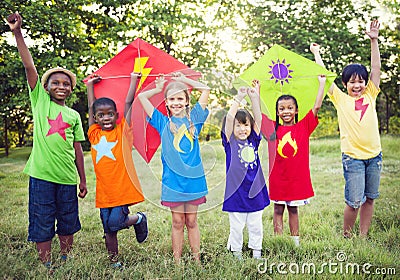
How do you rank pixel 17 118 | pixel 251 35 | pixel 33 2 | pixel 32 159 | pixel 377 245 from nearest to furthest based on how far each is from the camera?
pixel 32 159 < pixel 377 245 < pixel 33 2 < pixel 17 118 < pixel 251 35

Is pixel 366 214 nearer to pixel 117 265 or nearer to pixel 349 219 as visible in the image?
pixel 349 219

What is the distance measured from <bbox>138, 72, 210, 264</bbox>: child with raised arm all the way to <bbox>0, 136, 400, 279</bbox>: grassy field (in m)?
0.13

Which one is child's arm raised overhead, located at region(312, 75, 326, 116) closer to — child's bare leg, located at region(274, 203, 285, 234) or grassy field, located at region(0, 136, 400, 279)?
grassy field, located at region(0, 136, 400, 279)

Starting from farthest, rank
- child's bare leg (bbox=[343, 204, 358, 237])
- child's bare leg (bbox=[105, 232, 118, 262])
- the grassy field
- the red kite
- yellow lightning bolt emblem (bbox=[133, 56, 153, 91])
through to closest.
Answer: child's bare leg (bbox=[343, 204, 358, 237]) < yellow lightning bolt emblem (bbox=[133, 56, 153, 91]) < the red kite < child's bare leg (bbox=[105, 232, 118, 262]) < the grassy field

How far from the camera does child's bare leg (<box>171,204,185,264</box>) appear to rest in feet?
12.0

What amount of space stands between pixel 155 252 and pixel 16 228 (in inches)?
76.4

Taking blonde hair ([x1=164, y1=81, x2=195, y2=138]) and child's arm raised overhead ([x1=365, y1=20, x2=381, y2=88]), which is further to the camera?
child's arm raised overhead ([x1=365, y1=20, x2=381, y2=88])

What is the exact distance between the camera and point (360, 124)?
14.4 ft

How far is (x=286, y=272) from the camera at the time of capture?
3.51 m

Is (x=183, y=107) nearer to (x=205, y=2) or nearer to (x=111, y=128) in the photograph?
(x=111, y=128)

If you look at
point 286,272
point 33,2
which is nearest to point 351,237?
point 286,272

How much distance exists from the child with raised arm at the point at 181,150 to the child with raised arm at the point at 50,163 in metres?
0.83

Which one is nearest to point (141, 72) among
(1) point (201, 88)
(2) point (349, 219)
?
(1) point (201, 88)

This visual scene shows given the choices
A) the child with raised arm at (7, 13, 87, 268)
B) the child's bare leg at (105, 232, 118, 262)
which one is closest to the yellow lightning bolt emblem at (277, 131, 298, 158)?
the child's bare leg at (105, 232, 118, 262)
